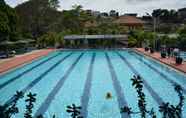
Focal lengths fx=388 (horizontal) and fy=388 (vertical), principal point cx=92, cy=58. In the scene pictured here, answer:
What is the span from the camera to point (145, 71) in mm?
17797

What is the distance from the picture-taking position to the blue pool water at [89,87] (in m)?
10.0

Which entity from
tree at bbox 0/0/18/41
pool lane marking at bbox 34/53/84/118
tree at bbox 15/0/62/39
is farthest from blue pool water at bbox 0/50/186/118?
tree at bbox 15/0/62/39

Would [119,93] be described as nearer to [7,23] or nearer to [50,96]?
[50,96]

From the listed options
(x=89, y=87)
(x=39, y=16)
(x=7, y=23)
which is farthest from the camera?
(x=39, y=16)

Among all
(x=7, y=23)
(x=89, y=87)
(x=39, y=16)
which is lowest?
(x=89, y=87)

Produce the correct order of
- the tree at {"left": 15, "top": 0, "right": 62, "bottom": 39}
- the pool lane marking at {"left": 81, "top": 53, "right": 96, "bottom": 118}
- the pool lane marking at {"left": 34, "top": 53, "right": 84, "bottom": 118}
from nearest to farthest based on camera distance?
the pool lane marking at {"left": 81, "top": 53, "right": 96, "bottom": 118}
the pool lane marking at {"left": 34, "top": 53, "right": 84, "bottom": 118}
the tree at {"left": 15, "top": 0, "right": 62, "bottom": 39}

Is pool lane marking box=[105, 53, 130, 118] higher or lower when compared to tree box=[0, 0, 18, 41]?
lower

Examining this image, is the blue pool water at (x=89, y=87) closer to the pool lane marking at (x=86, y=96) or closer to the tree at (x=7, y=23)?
the pool lane marking at (x=86, y=96)

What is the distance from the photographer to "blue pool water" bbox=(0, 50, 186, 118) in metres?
10.0

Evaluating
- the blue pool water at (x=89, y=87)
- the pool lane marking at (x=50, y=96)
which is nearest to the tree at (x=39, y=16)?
the blue pool water at (x=89, y=87)

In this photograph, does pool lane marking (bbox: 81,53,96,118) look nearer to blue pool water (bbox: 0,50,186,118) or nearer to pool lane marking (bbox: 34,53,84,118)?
blue pool water (bbox: 0,50,186,118)

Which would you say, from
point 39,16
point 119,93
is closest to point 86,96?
point 119,93

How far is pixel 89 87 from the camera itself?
13328 millimetres

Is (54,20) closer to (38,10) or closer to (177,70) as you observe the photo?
(38,10)
